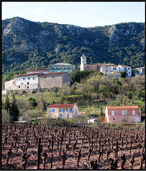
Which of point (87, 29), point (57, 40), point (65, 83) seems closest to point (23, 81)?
point (65, 83)

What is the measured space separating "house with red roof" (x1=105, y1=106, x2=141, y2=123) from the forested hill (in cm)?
7501

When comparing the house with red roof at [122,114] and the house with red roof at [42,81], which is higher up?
the house with red roof at [42,81]

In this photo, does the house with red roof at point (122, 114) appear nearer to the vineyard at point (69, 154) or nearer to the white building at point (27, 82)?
the vineyard at point (69, 154)

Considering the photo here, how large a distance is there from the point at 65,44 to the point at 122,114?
107 m

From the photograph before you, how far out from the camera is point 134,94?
2185 inches

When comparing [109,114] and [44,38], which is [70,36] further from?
[109,114]

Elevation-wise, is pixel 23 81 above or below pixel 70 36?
below

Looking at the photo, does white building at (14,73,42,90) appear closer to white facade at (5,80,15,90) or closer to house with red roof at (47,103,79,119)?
white facade at (5,80,15,90)

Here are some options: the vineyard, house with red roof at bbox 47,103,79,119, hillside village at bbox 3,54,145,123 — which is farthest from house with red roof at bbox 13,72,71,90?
the vineyard

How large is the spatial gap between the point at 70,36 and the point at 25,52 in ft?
122

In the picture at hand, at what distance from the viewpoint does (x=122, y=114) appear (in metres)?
41.6

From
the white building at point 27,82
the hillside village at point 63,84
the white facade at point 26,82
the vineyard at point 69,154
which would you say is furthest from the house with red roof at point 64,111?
the vineyard at point 69,154

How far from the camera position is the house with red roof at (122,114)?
1618 inches

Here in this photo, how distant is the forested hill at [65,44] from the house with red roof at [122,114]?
246 feet
